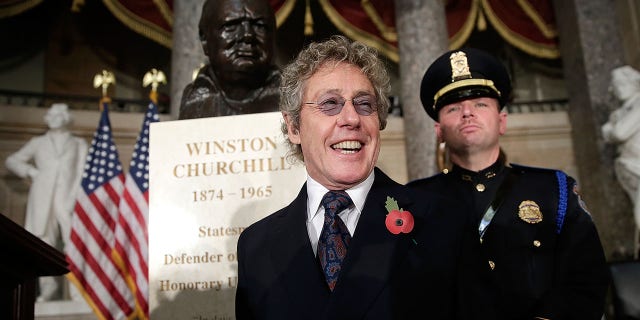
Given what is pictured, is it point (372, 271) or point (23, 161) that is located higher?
point (23, 161)

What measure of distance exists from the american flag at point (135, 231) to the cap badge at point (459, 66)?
267cm

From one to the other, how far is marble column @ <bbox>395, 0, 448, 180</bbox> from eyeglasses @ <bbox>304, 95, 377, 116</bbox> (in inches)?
197

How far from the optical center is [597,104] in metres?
7.00

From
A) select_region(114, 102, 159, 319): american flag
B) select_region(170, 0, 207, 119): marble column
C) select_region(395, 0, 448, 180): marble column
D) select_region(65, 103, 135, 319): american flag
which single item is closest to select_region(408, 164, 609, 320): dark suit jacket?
select_region(114, 102, 159, 319): american flag

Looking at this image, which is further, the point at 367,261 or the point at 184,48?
the point at 184,48

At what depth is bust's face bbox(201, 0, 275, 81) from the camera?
2.43 m

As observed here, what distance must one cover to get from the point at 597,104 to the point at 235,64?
599 centimetres

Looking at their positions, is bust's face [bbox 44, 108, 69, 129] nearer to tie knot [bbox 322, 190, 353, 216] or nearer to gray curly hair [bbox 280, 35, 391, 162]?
gray curly hair [bbox 280, 35, 391, 162]

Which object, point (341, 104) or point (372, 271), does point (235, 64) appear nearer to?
point (341, 104)

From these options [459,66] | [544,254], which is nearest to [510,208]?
[544,254]

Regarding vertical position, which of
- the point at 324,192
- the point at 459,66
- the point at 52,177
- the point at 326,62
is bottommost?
the point at 324,192

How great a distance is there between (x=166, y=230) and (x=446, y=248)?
1.28 metres

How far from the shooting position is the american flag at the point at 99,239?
4250 mm

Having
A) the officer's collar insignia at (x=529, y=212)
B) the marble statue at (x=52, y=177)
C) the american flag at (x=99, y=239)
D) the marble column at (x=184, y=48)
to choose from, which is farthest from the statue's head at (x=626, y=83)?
the marble statue at (x=52, y=177)
